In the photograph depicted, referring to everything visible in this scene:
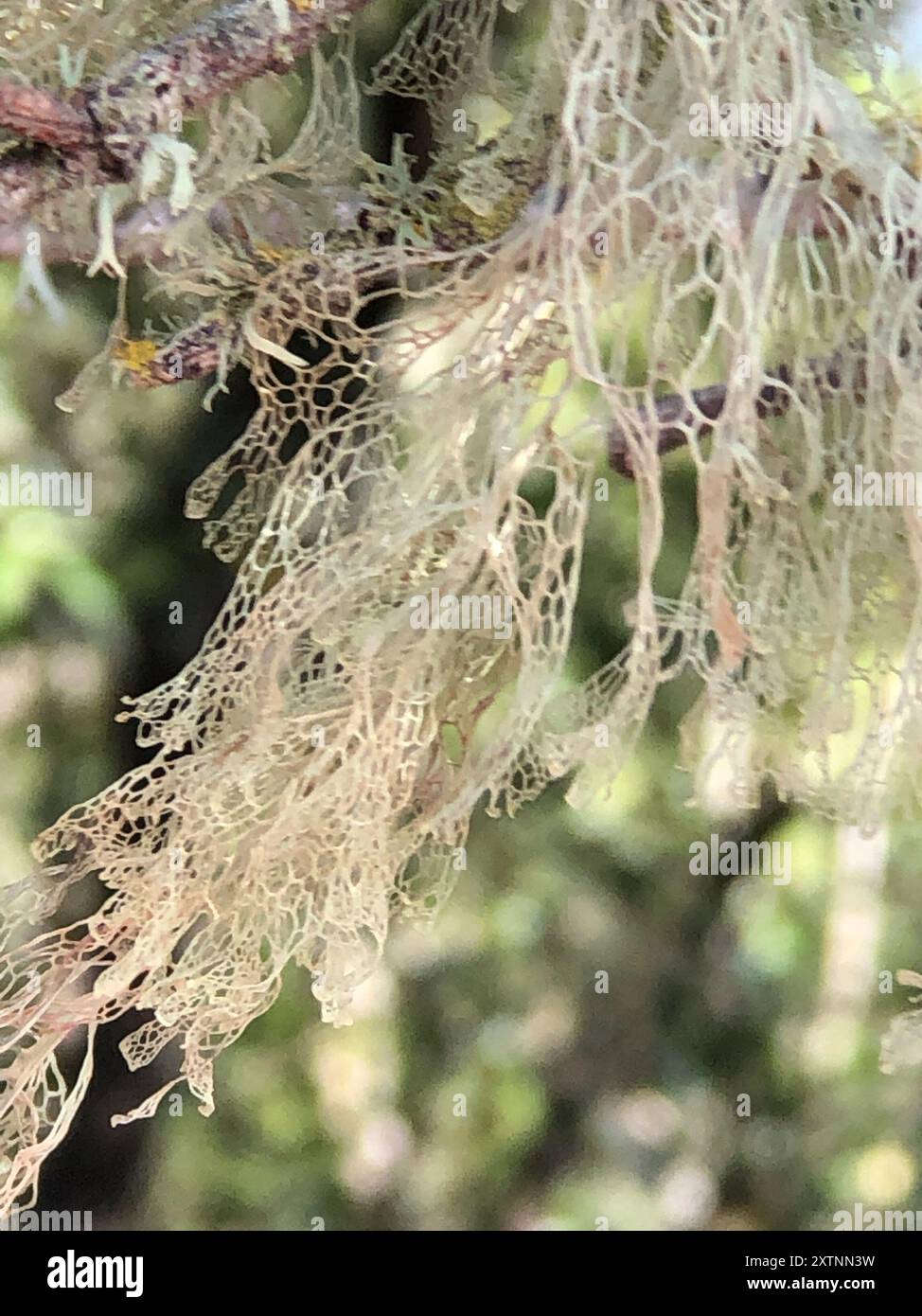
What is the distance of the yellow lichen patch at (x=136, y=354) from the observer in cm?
95

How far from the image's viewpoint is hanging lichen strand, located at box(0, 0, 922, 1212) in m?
0.80

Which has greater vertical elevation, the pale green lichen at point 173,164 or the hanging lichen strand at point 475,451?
the pale green lichen at point 173,164

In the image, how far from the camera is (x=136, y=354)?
95cm

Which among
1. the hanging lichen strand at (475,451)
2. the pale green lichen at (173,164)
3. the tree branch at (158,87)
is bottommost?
the hanging lichen strand at (475,451)

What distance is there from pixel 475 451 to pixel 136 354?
1.04 feet

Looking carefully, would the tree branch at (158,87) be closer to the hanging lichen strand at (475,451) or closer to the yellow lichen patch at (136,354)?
the hanging lichen strand at (475,451)

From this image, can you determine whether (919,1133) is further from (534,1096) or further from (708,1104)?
(534,1096)

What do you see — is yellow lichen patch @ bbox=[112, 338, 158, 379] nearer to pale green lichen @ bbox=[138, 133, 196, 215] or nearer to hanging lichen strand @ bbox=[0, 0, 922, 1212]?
hanging lichen strand @ bbox=[0, 0, 922, 1212]

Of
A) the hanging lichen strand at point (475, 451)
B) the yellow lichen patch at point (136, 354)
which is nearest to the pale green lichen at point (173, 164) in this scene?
the hanging lichen strand at point (475, 451)

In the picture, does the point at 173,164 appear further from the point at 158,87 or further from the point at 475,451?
the point at 475,451

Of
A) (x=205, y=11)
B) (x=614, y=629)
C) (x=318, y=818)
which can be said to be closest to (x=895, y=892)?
(x=614, y=629)

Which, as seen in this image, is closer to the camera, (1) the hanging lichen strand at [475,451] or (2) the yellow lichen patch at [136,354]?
(1) the hanging lichen strand at [475,451]

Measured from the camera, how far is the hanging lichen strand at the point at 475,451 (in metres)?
0.80

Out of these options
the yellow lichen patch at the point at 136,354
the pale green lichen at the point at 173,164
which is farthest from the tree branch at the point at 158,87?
the yellow lichen patch at the point at 136,354
